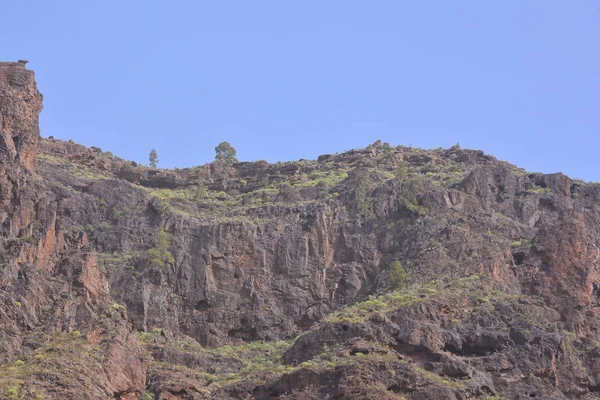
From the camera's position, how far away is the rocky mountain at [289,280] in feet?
330

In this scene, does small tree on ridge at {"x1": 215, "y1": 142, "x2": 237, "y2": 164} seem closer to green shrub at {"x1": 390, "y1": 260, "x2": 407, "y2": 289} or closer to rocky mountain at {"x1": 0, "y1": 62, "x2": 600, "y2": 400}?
rocky mountain at {"x1": 0, "y1": 62, "x2": 600, "y2": 400}

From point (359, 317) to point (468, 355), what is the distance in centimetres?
878

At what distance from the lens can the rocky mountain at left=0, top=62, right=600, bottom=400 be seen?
100625 millimetres

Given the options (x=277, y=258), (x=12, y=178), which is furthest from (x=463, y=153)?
(x=12, y=178)

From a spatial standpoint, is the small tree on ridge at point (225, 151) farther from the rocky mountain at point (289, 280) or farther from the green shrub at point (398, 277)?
the green shrub at point (398, 277)

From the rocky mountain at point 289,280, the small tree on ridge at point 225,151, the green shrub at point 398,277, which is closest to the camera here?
the rocky mountain at point 289,280

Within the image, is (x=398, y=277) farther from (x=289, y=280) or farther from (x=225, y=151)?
(x=225, y=151)

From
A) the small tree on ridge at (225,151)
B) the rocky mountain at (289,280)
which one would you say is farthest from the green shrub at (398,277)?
the small tree on ridge at (225,151)

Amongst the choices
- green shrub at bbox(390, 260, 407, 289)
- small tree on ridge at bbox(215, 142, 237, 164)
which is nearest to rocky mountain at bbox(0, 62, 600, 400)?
green shrub at bbox(390, 260, 407, 289)

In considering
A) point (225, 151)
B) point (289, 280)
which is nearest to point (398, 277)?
point (289, 280)

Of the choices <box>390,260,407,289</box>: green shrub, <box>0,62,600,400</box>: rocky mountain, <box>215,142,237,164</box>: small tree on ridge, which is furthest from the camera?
<box>215,142,237,164</box>: small tree on ridge

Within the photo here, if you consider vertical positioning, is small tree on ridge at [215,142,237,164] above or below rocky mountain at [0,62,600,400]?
above

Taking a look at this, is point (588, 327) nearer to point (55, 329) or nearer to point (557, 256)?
point (557, 256)

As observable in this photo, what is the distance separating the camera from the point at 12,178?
116500mm
